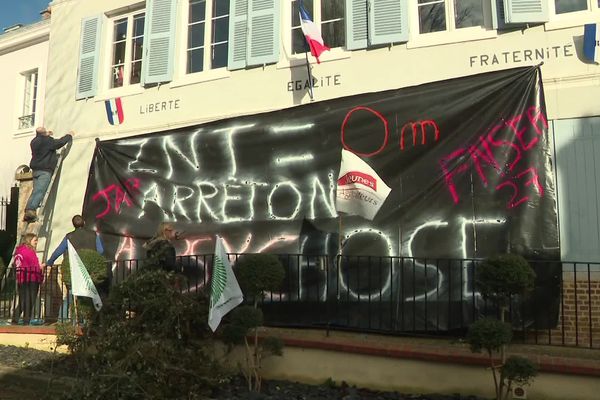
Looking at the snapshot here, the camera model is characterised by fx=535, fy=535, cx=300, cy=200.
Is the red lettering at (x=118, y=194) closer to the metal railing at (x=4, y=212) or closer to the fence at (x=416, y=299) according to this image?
the fence at (x=416, y=299)

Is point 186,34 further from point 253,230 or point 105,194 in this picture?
point 253,230

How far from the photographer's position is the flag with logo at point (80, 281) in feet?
20.0

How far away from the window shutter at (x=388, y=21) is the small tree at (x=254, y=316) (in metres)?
4.12

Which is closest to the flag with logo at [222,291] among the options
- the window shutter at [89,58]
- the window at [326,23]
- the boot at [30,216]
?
the window at [326,23]

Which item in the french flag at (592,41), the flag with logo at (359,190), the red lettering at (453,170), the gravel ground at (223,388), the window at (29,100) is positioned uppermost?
the window at (29,100)

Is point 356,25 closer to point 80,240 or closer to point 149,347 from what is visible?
point 80,240

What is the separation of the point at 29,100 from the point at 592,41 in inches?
600

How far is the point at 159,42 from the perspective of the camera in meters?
9.79

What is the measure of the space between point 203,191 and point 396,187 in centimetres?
286

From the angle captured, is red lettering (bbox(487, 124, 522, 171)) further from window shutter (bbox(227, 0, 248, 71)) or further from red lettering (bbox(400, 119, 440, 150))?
window shutter (bbox(227, 0, 248, 71))

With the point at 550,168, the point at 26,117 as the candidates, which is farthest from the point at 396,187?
the point at 26,117

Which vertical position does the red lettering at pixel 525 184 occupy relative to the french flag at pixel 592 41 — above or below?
below

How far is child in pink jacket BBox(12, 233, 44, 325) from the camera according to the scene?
26.7 ft

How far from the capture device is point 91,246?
7.89 m
